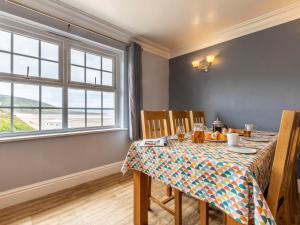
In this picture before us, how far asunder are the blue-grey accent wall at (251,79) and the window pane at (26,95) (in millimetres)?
2600

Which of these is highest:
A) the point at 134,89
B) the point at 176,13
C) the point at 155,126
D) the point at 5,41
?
the point at 176,13

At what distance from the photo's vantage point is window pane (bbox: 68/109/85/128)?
232 cm

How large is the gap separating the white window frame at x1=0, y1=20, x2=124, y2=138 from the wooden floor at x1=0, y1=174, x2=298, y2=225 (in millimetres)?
813

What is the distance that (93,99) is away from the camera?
260 cm

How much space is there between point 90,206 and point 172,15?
268cm

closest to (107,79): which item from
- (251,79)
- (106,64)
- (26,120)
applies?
(106,64)

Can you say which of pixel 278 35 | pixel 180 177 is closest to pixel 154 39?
pixel 278 35

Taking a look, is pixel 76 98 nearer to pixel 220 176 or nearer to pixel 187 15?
pixel 187 15

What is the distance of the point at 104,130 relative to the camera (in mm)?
2566

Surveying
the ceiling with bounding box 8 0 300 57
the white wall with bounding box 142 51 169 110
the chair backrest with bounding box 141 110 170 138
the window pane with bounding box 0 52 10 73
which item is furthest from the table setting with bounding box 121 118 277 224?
the white wall with bounding box 142 51 169 110

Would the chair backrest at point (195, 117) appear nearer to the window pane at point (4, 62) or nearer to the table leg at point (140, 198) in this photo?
the table leg at point (140, 198)

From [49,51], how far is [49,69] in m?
0.24

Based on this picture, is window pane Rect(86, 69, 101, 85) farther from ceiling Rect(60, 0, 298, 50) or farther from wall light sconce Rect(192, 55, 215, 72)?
wall light sconce Rect(192, 55, 215, 72)

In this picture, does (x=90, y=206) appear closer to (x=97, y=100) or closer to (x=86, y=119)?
(x=86, y=119)
